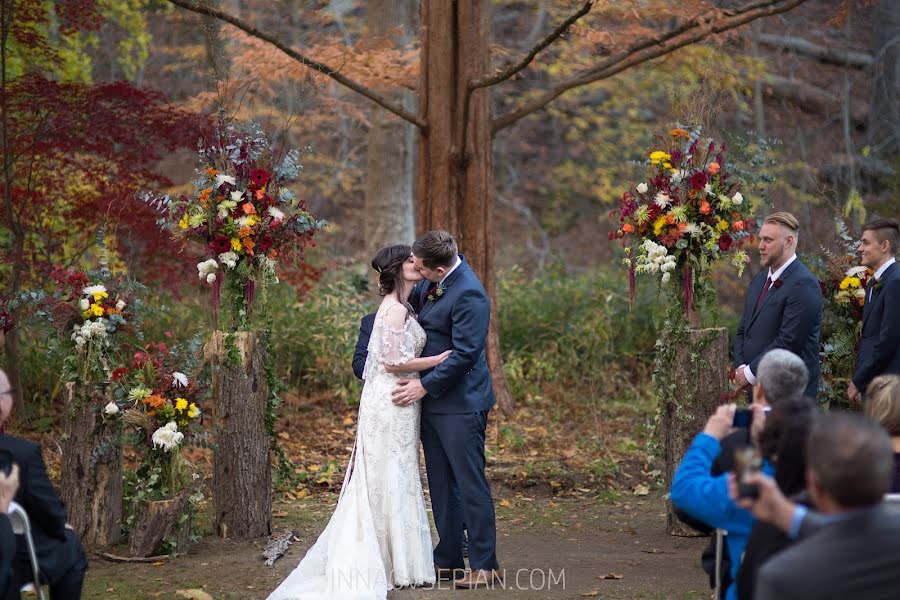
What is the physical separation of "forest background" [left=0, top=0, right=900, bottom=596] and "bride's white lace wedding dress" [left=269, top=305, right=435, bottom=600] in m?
1.56

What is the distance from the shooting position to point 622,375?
1166 centimetres


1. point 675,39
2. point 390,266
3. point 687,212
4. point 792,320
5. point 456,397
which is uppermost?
point 675,39

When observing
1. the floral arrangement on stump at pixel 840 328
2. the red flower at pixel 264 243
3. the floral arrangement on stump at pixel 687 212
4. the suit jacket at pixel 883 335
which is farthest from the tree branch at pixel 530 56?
the suit jacket at pixel 883 335

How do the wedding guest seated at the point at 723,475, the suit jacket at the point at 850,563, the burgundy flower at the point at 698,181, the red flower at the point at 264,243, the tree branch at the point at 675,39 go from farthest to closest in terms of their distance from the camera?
the tree branch at the point at 675,39, the red flower at the point at 264,243, the burgundy flower at the point at 698,181, the wedding guest seated at the point at 723,475, the suit jacket at the point at 850,563

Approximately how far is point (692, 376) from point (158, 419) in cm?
338

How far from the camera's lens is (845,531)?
2.64 meters

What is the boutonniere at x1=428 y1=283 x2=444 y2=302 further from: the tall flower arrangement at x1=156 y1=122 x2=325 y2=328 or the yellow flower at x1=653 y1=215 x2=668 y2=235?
the yellow flower at x1=653 y1=215 x2=668 y2=235

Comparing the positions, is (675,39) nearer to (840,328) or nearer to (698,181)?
(840,328)

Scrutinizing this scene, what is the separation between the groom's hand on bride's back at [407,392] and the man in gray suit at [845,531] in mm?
3019

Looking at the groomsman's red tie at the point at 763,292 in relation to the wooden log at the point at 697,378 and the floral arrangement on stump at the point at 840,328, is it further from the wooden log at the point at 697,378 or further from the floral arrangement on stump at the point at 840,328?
the floral arrangement on stump at the point at 840,328

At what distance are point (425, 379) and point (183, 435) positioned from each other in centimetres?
173

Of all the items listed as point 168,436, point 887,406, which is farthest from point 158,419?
point 887,406

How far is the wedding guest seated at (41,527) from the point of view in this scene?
12.8ft

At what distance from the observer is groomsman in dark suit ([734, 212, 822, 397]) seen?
5.92 metres
